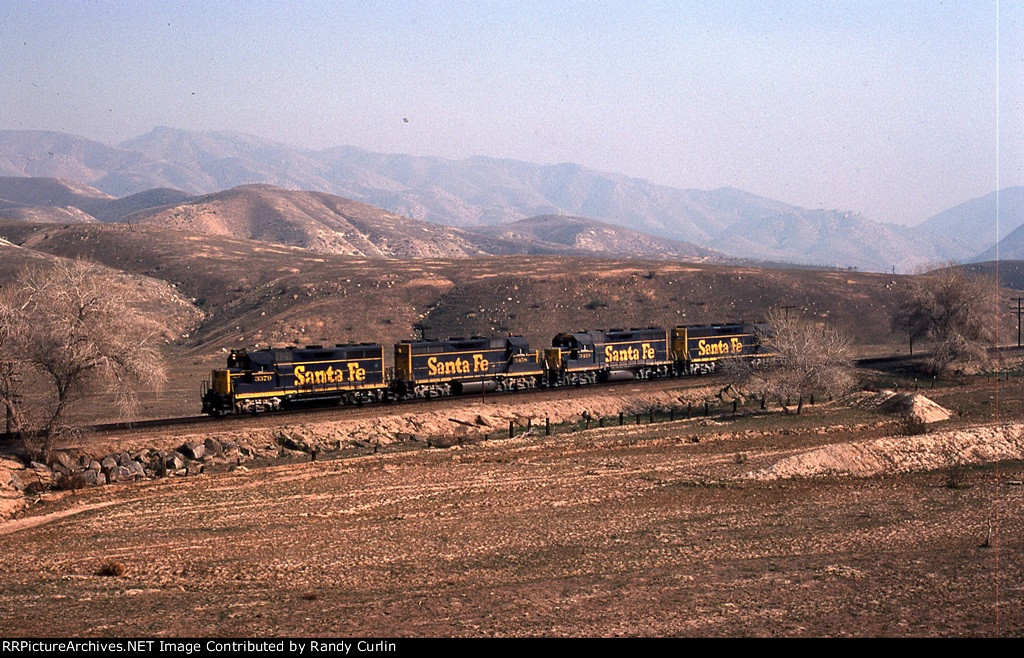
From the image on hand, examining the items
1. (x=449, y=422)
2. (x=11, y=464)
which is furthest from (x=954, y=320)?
(x=11, y=464)

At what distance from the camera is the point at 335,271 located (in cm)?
13075

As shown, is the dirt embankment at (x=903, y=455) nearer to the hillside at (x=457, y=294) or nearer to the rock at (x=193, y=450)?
the rock at (x=193, y=450)

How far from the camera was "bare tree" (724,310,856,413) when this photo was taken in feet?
184

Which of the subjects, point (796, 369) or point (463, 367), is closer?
point (796, 369)

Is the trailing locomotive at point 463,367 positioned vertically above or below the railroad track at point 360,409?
above

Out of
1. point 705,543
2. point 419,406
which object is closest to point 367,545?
point 705,543

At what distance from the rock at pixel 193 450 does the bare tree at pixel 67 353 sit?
10.1 ft

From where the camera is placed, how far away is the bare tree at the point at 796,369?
56125 millimetres

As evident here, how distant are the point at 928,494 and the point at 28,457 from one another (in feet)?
120

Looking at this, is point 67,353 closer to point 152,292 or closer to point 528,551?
point 528,551

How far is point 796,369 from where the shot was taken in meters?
56.2

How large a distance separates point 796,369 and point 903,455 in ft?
56.7

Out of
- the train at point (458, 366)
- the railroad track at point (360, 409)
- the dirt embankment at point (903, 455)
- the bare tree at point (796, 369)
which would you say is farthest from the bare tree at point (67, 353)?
the bare tree at point (796, 369)
